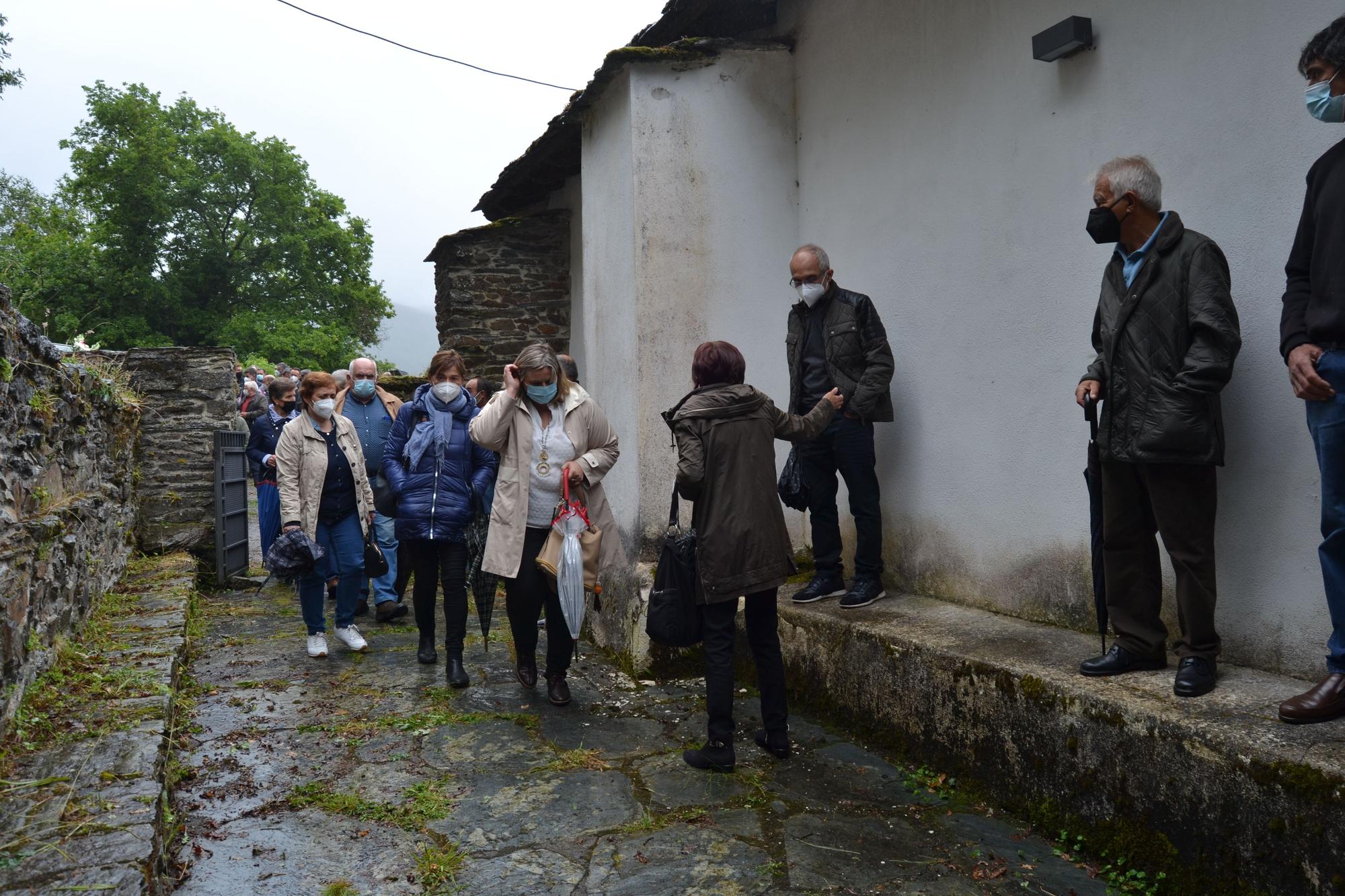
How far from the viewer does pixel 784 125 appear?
6020mm

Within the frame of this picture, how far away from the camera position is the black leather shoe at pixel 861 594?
4777mm

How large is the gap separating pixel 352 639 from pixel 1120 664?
4462 mm

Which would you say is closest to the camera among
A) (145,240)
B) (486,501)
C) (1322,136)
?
(1322,136)

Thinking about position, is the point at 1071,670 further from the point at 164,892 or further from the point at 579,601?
the point at 164,892

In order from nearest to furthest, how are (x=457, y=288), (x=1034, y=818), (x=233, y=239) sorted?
(x=1034, y=818) < (x=457, y=288) < (x=233, y=239)

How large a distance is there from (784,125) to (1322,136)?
3.49 metres

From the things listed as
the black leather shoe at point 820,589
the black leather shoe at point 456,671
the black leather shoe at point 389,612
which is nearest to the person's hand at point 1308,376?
the black leather shoe at point 820,589

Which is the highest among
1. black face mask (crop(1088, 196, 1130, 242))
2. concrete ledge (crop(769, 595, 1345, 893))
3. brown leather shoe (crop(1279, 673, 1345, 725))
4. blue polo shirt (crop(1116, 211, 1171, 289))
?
black face mask (crop(1088, 196, 1130, 242))

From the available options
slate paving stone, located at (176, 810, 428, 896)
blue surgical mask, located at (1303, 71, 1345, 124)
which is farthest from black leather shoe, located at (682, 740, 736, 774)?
blue surgical mask, located at (1303, 71, 1345, 124)

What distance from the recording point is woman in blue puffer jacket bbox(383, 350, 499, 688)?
5219mm

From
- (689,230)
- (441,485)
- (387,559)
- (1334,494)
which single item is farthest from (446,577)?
(1334,494)

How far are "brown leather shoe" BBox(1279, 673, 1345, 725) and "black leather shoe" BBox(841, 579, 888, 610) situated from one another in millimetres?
2247

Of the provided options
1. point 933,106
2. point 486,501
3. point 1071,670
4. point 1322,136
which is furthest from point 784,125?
point 1071,670

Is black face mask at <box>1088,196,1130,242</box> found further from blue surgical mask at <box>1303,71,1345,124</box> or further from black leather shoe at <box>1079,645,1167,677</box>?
black leather shoe at <box>1079,645,1167,677</box>
